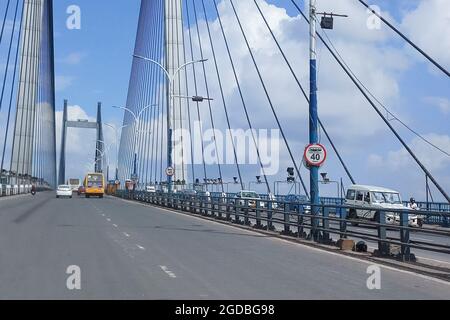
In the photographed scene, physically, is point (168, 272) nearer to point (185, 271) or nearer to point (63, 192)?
point (185, 271)

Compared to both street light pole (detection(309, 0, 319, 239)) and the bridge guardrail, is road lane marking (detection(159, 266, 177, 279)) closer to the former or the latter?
the bridge guardrail

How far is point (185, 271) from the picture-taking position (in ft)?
39.4

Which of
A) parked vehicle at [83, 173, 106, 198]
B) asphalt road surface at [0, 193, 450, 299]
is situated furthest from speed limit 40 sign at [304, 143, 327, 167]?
parked vehicle at [83, 173, 106, 198]

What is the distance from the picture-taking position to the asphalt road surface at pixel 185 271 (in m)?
9.60

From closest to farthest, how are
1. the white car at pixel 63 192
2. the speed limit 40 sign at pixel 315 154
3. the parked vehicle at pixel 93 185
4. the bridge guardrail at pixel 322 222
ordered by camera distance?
the bridge guardrail at pixel 322 222 → the speed limit 40 sign at pixel 315 154 → the white car at pixel 63 192 → the parked vehicle at pixel 93 185

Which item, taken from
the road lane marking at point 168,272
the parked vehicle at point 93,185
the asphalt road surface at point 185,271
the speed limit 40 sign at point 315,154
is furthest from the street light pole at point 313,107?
the parked vehicle at point 93,185

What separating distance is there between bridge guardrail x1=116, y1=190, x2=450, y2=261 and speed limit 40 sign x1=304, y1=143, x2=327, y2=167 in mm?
1339

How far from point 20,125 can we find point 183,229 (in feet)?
175

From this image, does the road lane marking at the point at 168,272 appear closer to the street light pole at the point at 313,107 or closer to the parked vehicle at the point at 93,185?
the street light pole at the point at 313,107

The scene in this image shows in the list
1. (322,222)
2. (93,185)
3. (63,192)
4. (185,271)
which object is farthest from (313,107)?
(93,185)

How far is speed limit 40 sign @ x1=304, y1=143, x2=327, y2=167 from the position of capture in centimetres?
2005

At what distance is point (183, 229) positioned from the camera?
2445cm

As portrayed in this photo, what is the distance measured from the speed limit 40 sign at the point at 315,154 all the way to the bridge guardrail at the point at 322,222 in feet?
4.39
